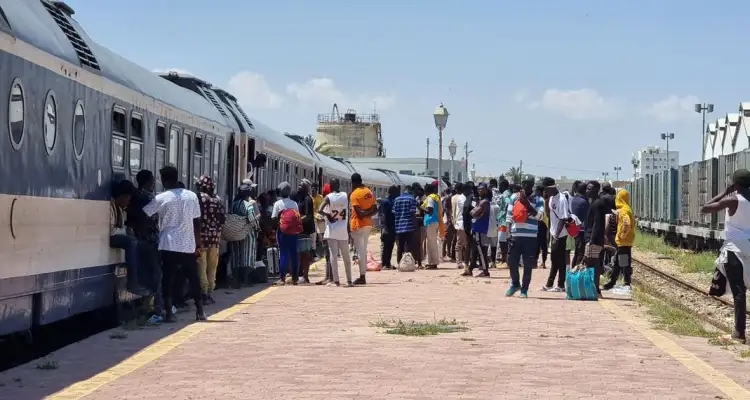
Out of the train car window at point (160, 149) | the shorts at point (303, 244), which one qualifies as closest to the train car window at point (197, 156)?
the train car window at point (160, 149)

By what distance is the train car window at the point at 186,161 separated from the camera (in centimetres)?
1625

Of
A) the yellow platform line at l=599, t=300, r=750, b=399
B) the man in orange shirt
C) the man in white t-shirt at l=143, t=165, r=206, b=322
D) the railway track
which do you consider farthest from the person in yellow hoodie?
the man in white t-shirt at l=143, t=165, r=206, b=322

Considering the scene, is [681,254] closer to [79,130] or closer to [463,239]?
[463,239]

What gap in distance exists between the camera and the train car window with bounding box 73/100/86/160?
36.5 ft

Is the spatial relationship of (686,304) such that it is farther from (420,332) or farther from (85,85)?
(85,85)

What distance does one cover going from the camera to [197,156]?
56.9 feet

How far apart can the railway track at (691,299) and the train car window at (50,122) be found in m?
8.63

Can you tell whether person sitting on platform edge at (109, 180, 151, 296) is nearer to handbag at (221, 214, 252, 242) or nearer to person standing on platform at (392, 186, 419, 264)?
handbag at (221, 214, 252, 242)

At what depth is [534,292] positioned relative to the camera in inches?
719

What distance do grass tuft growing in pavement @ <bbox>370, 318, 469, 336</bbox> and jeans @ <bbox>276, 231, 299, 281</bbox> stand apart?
551 centimetres

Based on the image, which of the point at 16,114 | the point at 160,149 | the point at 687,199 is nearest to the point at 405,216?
the point at 160,149

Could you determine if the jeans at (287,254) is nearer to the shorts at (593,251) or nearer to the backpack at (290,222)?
the backpack at (290,222)

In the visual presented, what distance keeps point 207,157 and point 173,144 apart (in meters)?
2.53

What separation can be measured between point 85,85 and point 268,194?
9621 mm
